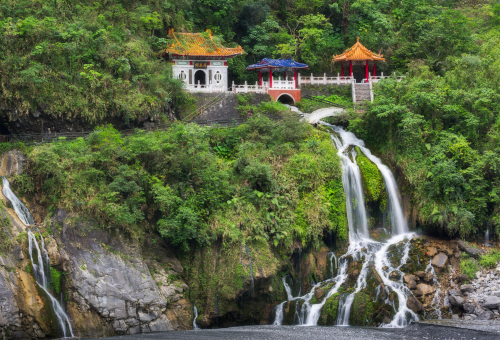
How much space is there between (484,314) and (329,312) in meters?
5.81

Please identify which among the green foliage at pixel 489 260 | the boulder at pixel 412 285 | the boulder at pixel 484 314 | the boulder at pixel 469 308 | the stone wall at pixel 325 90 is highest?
the stone wall at pixel 325 90

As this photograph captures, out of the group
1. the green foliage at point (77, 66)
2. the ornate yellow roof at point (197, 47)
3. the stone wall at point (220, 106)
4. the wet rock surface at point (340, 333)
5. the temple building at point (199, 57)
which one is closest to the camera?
the wet rock surface at point (340, 333)

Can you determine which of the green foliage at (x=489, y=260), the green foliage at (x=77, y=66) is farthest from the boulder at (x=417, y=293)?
the green foliage at (x=77, y=66)

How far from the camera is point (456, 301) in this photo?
21.4 m

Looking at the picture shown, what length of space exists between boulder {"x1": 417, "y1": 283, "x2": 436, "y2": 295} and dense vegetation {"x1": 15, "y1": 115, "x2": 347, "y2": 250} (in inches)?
170

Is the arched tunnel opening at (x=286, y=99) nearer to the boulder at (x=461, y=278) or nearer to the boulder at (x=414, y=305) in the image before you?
the boulder at (x=461, y=278)

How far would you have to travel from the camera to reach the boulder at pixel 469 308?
21.1 metres

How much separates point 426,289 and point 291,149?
924cm

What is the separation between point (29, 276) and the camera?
19453mm

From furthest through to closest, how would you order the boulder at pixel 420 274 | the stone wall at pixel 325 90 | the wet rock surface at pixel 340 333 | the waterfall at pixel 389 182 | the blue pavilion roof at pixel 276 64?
Result: the stone wall at pixel 325 90, the blue pavilion roof at pixel 276 64, the waterfall at pixel 389 182, the boulder at pixel 420 274, the wet rock surface at pixel 340 333

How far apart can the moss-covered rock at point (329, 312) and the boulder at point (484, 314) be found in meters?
5.27

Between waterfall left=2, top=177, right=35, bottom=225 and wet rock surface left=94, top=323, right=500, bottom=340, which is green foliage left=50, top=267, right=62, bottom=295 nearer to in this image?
waterfall left=2, top=177, right=35, bottom=225

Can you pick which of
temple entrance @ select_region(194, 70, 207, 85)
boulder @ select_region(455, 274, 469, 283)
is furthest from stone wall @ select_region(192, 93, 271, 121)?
boulder @ select_region(455, 274, 469, 283)

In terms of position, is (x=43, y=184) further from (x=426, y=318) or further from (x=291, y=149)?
(x=426, y=318)
